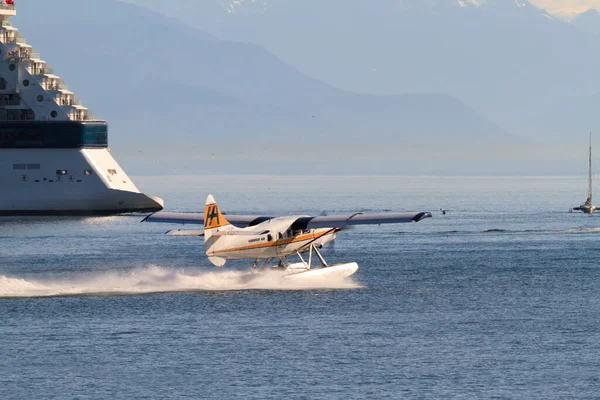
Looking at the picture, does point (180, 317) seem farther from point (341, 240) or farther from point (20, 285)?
point (341, 240)

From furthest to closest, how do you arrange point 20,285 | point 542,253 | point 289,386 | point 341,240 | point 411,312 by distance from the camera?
point 341,240 → point 542,253 → point 20,285 → point 411,312 → point 289,386

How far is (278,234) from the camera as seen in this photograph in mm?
57125

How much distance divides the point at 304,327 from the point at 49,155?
75.8 m

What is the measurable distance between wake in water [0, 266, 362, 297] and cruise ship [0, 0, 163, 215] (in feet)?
185

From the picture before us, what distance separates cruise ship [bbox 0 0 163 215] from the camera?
117875 millimetres

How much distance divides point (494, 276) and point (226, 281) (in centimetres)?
1446

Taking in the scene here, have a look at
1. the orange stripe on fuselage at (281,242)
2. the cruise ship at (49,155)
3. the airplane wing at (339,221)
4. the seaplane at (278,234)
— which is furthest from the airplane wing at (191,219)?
the cruise ship at (49,155)

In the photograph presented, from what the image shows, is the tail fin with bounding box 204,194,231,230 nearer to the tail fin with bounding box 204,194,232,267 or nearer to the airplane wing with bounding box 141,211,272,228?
the tail fin with bounding box 204,194,232,267

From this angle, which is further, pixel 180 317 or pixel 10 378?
pixel 180 317

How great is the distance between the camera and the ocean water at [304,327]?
124 ft

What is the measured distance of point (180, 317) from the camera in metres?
49.8

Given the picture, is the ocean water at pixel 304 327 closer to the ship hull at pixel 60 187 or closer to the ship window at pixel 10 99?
the ship hull at pixel 60 187

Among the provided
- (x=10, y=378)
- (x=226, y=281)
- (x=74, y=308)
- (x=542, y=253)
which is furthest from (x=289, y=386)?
(x=542, y=253)

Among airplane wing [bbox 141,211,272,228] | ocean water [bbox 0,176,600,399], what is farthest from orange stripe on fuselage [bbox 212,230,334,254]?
airplane wing [bbox 141,211,272,228]
